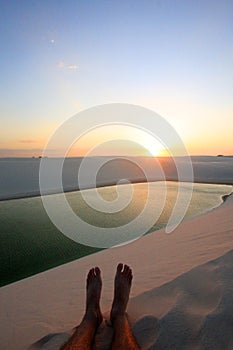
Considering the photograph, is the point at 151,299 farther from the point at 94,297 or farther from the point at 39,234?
the point at 39,234

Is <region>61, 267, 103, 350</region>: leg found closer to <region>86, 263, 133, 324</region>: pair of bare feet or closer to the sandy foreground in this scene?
<region>86, 263, 133, 324</region>: pair of bare feet

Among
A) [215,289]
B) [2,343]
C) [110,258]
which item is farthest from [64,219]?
[215,289]

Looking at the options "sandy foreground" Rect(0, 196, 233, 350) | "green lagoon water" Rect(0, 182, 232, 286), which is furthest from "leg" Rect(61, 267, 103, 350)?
"green lagoon water" Rect(0, 182, 232, 286)

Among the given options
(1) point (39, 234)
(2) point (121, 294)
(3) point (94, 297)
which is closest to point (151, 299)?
(2) point (121, 294)

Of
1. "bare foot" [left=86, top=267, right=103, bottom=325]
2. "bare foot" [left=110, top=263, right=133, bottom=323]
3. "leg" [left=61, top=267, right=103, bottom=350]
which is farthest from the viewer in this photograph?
"bare foot" [left=110, top=263, right=133, bottom=323]

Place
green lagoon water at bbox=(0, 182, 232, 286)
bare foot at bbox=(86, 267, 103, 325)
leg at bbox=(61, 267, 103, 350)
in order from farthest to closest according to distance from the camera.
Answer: green lagoon water at bbox=(0, 182, 232, 286)
bare foot at bbox=(86, 267, 103, 325)
leg at bbox=(61, 267, 103, 350)

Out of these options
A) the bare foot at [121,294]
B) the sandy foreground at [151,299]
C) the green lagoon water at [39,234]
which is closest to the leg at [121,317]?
the bare foot at [121,294]

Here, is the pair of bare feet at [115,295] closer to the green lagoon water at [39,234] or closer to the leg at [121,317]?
the leg at [121,317]
